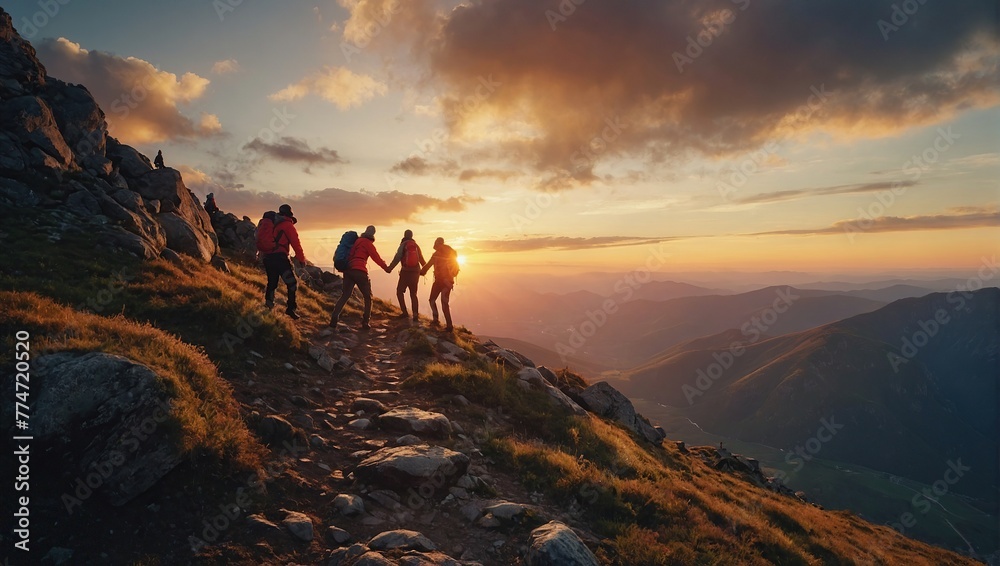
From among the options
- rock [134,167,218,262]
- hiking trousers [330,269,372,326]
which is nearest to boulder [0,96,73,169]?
rock [134,167,218,262]

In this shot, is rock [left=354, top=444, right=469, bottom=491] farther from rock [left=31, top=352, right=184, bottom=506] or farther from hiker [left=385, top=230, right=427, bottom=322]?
hiker [left=385, top=230, right=427, bottom=322]

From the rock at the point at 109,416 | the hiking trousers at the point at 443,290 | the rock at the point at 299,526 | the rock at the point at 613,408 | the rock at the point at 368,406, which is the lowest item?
the rock at the point at 613,408

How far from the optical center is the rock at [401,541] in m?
6.69

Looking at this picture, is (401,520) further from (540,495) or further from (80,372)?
(80,372)

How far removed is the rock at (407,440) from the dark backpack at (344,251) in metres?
9.98

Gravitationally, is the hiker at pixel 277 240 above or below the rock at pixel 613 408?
above

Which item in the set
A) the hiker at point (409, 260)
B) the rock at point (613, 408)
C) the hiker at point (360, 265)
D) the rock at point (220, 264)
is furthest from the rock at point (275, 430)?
the rock at point (613, 408)

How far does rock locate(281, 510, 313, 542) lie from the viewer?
659 cm

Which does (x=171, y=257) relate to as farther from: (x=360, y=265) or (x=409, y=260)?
(x=409, y=260)

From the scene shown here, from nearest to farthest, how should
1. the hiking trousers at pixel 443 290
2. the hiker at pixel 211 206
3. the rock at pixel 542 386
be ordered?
the rock at pixel 542 386 → the hiking trousers at pixel 443 290 → the hiker at pixel 211 206

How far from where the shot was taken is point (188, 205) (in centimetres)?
2792

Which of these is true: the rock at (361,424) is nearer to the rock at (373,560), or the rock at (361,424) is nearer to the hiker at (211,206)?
the rock at (373,560)

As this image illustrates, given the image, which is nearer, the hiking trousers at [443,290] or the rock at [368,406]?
the rock at [368,406]

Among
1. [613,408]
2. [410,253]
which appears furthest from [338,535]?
[613,408]
